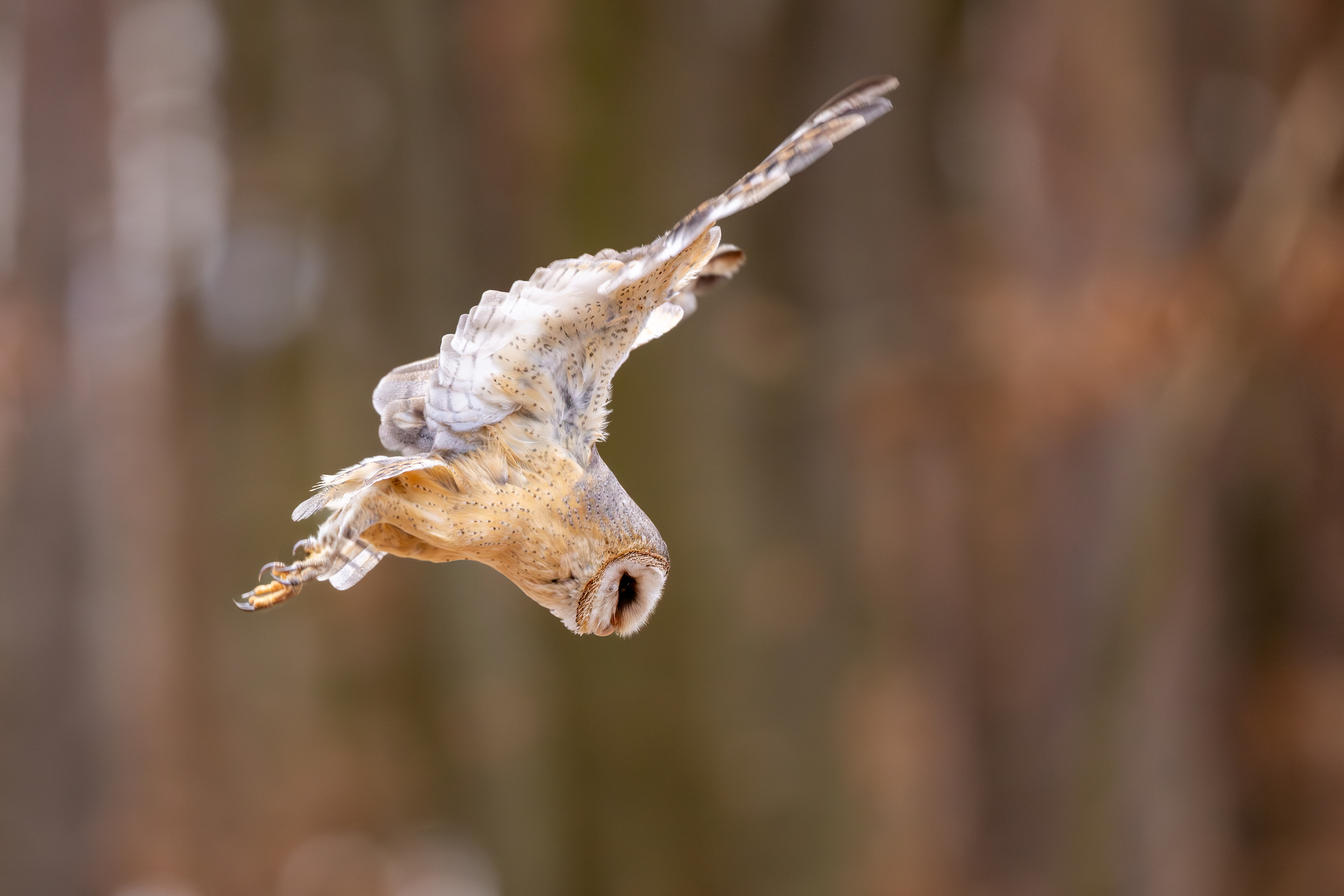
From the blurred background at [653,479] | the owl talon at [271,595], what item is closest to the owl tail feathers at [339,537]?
the owl talon at [271,595]

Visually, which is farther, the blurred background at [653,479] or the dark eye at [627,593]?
the blurred background at [653,479]

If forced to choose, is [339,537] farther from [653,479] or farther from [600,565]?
[653,479]

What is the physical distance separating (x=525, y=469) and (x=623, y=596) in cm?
7

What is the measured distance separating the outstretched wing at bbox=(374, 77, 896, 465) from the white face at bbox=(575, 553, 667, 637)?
A: 5cm

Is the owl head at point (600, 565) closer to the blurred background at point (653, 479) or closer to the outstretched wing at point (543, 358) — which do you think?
the outstretched wing at point (543, 358)

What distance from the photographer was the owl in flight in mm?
430

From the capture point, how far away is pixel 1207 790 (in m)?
1.77

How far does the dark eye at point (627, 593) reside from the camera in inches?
17.8

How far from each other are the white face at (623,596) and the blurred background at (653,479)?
4.17 ft

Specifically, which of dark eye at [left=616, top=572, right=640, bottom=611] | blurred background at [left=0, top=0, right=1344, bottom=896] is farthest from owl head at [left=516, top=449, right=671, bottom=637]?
blurred background at [left=0, top=0, right=1344, bottom=896]

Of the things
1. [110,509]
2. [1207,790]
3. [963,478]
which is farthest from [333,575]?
[1207,790]

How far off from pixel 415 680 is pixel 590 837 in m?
0.38

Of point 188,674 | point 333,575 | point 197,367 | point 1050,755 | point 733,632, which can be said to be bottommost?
point 333,575

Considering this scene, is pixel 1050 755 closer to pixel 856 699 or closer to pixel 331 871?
pixel 856 699
